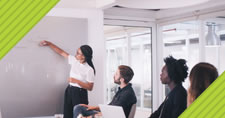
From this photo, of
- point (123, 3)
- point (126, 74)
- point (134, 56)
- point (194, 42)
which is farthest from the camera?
point (134, 56)

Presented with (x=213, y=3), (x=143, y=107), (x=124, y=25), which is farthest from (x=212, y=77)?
(x=143, y=107)

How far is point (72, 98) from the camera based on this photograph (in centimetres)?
387

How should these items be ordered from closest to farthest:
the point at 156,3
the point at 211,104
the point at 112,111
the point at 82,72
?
1. the point at 211,104
2. the point at 112,111
3. the point at 82,72
4. the point at 156,3

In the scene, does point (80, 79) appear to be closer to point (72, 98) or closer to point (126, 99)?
point (72, 98)

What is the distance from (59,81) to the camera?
4137 millimetres

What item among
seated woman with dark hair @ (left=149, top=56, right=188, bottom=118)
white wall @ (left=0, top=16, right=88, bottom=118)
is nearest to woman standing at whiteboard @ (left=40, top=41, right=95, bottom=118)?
white wall @ (left=0, top=16, right=88, bottom=118)

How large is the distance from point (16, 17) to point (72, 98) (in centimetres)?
361

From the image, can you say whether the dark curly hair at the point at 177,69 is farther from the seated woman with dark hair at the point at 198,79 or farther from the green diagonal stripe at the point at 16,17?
the green diagonal stripe at the point at 16,17

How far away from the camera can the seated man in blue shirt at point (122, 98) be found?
2.82m

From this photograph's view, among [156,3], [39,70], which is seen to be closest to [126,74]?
[39,70]

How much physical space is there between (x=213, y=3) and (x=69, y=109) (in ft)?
8.97

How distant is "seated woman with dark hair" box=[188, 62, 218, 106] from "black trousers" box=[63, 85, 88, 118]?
261 cm

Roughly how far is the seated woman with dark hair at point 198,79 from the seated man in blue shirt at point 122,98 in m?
1.45

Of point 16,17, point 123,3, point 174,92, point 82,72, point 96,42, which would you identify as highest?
point 123,3
